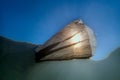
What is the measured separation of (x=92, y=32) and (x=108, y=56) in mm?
331

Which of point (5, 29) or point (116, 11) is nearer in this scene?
point (5, 29)

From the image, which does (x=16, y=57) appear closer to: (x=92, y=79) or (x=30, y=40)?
(x=30, y=40)

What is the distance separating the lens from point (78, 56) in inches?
122

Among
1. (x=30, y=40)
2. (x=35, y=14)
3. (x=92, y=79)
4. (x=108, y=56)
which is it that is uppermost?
(x=35, y=14)

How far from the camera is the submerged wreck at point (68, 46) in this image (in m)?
3.07

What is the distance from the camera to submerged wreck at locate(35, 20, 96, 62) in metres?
3.07

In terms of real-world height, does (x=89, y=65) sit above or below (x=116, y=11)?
below

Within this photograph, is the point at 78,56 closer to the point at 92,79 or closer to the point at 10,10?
the point at 92,79

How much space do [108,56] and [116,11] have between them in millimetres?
549

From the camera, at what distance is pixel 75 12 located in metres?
3.21

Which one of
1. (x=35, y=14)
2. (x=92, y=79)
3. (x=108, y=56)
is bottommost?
(x=92, y=79)

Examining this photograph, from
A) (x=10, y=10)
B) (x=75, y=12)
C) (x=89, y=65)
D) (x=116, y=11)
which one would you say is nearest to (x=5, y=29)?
(x=10, y=10)

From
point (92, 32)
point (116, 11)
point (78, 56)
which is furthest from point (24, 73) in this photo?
point (116, 11)

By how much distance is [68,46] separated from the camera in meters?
3.09
